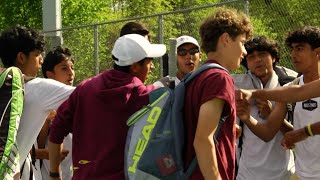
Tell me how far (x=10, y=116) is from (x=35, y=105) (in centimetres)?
23

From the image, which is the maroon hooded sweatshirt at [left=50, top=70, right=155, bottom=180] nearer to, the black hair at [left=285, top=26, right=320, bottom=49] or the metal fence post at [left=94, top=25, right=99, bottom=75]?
the black hair at [left=285, top=26, right=320, bottom=49]

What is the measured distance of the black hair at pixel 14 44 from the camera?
15.8 ft

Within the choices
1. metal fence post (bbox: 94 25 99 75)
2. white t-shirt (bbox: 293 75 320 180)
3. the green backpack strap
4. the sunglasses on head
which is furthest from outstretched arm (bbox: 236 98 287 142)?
metal fence post (bbox: 94 25 99 75)

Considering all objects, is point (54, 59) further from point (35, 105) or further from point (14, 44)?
point (35, 105)

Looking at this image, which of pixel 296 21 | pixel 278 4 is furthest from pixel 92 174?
pixel 278 4

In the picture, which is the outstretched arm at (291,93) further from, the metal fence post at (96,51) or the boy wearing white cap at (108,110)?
the metal fence post at (96,51)

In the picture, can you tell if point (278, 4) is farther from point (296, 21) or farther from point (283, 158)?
point (283, 158)

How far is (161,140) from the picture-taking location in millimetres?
4020

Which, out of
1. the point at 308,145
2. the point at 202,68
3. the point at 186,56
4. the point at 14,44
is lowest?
the point at 308,145

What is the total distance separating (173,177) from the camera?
402 centimetres

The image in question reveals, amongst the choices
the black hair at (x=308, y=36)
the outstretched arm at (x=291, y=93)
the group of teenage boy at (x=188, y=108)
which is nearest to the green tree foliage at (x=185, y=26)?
the black hair at (x=308, y=36)

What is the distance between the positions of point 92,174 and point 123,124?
0.37 meters

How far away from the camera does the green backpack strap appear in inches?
170

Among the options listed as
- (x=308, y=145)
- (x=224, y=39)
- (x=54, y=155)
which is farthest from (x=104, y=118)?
(x=308, y=145)
